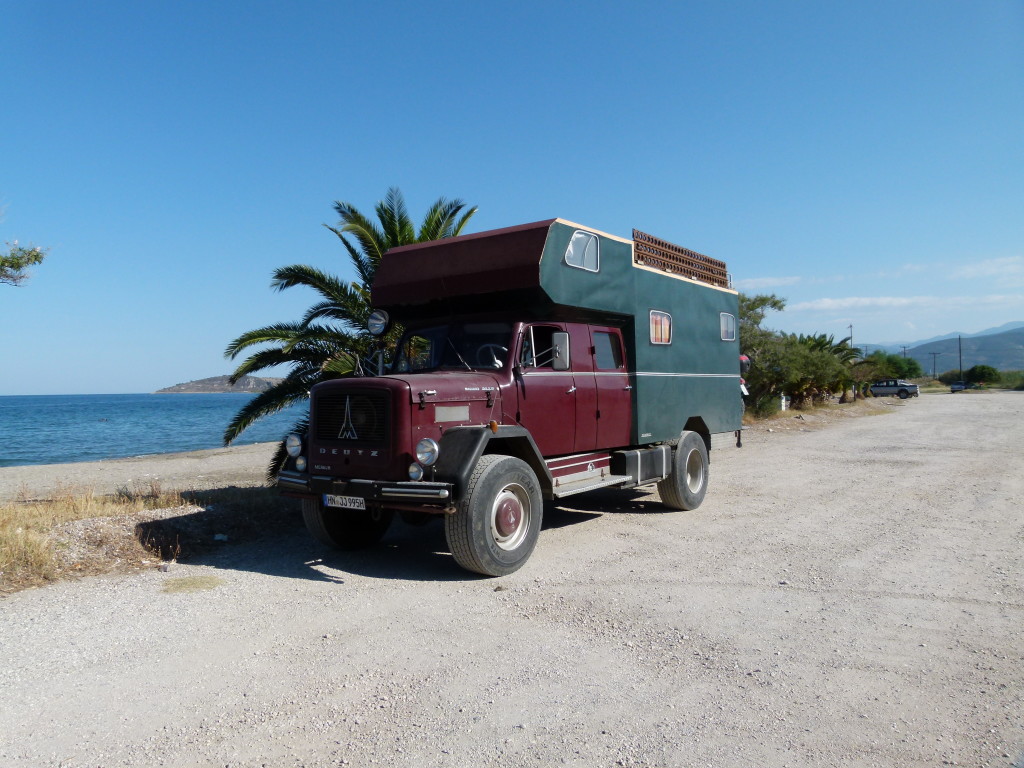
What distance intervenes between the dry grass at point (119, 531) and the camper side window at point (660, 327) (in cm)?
515

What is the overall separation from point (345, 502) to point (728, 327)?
23.8 feet

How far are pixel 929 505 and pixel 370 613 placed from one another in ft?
Result: 25.7

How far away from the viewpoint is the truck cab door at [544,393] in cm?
743

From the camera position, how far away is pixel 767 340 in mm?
29453

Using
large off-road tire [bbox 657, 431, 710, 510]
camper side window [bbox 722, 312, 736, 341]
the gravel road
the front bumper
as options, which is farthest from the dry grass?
camper side window [bbox 722, 312, 736, 341]

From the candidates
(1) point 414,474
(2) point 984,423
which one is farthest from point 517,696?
(2) point 984,423

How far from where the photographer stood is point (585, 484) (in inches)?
316

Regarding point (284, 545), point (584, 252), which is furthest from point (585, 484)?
point (284, 545)

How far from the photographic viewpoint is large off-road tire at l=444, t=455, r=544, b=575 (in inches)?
245

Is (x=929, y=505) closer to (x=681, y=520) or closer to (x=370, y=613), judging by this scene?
(x=681, y=520)

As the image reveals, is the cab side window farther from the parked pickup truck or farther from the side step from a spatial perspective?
the parked pickup truck

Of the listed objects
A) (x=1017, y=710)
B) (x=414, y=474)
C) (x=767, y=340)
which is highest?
(x=767, y=340)

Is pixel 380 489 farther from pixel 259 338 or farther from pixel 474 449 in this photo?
pixel 259 338

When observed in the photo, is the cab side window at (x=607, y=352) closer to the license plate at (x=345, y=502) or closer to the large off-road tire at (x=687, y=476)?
the large off-road tire at (x=687, y=476)
